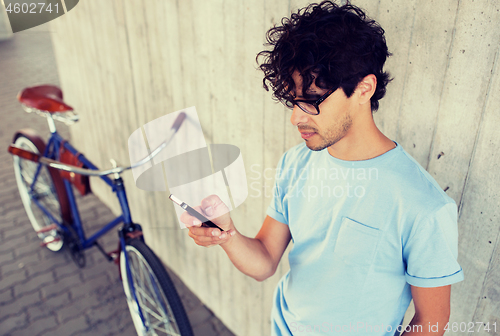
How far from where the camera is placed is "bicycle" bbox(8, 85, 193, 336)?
7.17ft

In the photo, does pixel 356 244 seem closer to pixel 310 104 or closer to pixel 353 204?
pixel 353 204

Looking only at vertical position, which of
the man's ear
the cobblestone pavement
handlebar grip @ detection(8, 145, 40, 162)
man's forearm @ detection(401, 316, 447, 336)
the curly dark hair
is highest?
the curly dark hair

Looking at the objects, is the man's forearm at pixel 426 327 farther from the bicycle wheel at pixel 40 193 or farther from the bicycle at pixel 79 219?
the bicycle wheel at pixel 40 193

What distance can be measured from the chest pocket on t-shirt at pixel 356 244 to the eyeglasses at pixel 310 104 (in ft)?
1.16

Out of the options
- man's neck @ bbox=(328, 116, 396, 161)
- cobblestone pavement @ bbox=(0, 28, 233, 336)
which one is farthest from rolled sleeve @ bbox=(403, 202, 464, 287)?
cobblestone pavement @ bbox=(0, 28, 233, 336)

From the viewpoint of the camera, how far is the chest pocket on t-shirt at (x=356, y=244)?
1.12 metres

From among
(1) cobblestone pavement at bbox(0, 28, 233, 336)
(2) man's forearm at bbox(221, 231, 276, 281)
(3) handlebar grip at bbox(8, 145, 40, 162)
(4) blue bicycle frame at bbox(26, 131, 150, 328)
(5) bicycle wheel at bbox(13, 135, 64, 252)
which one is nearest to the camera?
(2) man's forearm at bbox(221, 231, 276, 281)

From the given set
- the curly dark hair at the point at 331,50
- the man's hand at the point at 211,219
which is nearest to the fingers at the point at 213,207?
the man's hand at the point at 211,219

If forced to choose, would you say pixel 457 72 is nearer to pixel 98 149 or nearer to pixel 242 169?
pixel 242 169

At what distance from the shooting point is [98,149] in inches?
161

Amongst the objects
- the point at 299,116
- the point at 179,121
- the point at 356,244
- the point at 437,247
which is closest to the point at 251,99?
the point at 179,121

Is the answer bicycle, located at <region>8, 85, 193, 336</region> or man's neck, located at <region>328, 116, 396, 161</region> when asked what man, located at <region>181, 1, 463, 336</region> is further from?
bicycle, located at <region>8, 85, 193, 336</region>

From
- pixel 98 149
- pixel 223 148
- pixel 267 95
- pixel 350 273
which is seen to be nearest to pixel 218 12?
pixel 267 95

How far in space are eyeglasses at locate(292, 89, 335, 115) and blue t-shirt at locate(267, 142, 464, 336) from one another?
0.62 ft
